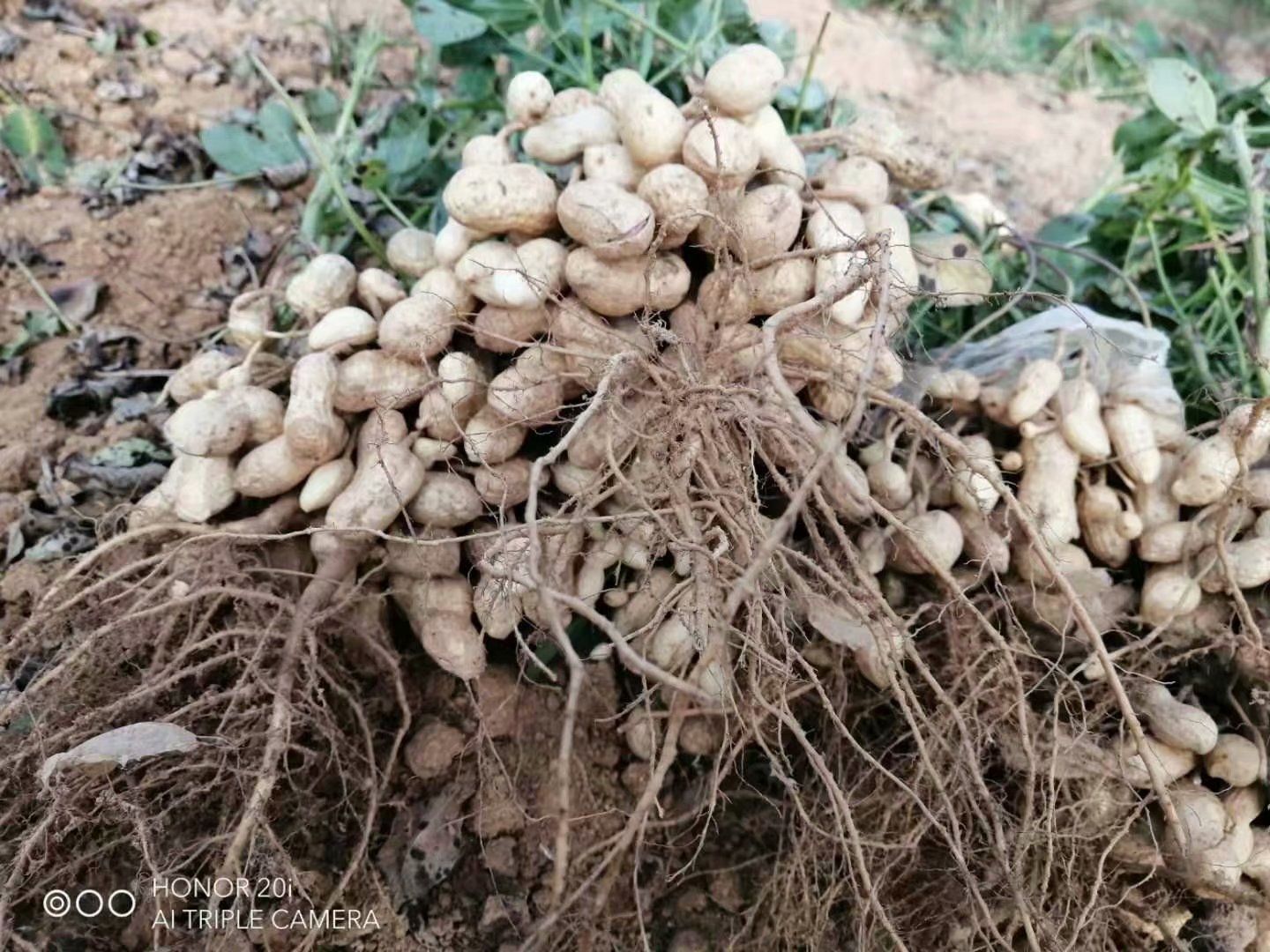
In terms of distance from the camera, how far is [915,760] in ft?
3.63

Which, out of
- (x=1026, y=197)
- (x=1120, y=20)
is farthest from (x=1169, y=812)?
(x=1120, y=20)

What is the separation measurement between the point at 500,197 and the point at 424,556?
0.43 meters

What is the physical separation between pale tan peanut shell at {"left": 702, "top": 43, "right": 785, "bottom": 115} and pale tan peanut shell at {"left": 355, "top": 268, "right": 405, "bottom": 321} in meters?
0.47

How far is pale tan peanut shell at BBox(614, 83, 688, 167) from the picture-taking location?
3.57 ft

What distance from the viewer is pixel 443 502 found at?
112 centimetres

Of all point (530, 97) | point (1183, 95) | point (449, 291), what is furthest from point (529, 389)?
→ point (1183, 95)

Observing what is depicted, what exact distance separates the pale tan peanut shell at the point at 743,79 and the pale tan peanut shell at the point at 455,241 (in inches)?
12.8

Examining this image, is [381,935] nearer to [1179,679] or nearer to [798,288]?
[798,288]

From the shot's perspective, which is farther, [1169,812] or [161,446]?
[161,446]

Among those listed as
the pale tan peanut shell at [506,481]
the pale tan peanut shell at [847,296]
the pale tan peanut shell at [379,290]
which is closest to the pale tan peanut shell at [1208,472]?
the pale tan peanut shell at [847,296]

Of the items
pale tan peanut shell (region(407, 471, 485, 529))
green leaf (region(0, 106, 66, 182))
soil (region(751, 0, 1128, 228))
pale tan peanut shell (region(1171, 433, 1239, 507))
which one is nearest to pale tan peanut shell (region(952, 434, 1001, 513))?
pale tan peanut shell (region(1171, 433, 1239, 507))

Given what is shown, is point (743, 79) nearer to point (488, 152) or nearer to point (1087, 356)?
point (488, 152)

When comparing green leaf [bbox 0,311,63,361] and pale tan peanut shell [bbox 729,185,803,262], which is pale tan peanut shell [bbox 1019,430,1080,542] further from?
green leaf [bbox 0,311,63,361]

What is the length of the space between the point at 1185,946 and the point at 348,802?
949 millimetres
